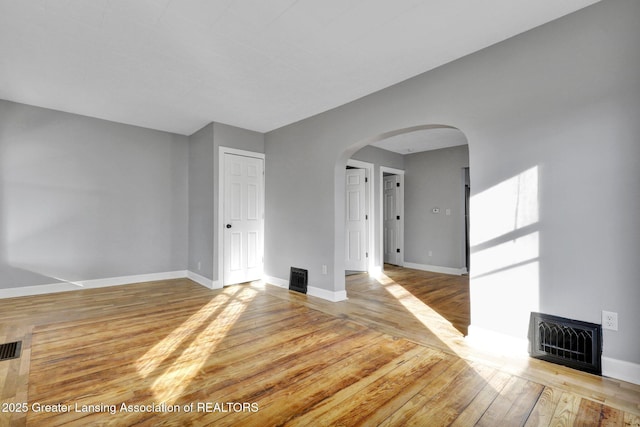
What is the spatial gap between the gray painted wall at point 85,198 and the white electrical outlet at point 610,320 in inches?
227

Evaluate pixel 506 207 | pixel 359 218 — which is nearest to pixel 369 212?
pixel 359 218

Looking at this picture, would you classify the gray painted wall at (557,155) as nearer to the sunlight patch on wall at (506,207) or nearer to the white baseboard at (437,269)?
the sunlight patch on wall at (506,207)

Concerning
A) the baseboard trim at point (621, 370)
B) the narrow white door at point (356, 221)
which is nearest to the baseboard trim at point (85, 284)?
the narrow white door at point (356, 221)

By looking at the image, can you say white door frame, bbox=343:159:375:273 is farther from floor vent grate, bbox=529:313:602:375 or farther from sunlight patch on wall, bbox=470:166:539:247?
floor vent grate, bbox=529:313:602:375

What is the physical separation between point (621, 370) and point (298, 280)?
346cm

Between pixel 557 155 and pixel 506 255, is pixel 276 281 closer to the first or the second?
pixel 506 255

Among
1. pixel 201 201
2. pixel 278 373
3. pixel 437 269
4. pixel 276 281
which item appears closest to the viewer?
pixel 278 373

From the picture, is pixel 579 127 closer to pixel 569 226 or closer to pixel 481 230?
pixel 569 226

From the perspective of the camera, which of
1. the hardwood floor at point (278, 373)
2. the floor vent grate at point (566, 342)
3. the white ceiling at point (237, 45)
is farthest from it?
the white ceiling at point (237, 45)

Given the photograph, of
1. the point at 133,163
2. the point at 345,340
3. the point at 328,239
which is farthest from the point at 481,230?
the point at 133,163

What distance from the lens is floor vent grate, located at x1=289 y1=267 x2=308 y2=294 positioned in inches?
177

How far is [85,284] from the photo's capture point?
472 cm

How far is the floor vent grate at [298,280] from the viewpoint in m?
4.51

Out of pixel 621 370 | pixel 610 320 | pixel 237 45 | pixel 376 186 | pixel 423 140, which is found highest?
pixel 237 45
